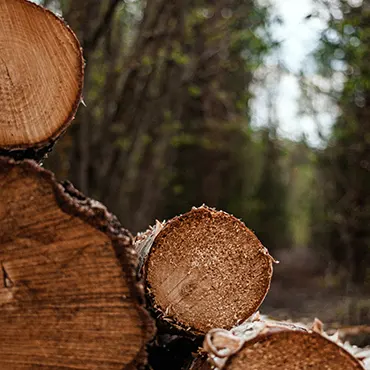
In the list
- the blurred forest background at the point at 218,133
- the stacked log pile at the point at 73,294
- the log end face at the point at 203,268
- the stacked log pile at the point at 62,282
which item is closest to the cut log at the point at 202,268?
the log end face at the point at 203,268

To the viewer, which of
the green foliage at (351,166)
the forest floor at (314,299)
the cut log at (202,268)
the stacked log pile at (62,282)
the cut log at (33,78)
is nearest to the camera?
the stacked log pile at (62,282)

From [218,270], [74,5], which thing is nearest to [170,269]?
[218,270]

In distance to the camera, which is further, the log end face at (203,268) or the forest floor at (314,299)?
the forest floor at (314,299)

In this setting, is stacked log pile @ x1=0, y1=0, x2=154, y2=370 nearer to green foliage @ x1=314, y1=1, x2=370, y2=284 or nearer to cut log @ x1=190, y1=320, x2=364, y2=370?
cut log @ x1=190, y1=320, x2=364, y2=370

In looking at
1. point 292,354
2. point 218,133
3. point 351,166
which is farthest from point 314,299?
point 292,354

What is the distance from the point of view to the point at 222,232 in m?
1.82

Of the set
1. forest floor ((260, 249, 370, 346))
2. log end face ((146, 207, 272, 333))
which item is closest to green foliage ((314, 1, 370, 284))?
forest floor ((260, 249, 370, 346))

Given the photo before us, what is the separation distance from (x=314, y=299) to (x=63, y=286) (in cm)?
861

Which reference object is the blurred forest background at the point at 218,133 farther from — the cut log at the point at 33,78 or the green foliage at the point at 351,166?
the cut log at the point at 33,78

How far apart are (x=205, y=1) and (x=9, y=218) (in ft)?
20.7

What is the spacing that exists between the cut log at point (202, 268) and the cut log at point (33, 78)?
1.60 ft

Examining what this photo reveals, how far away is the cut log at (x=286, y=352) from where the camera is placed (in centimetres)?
141

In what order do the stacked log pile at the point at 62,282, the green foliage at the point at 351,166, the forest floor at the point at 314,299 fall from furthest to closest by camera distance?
the green foliage at the point at 351,166 → the forest floor at the point at 314,299 → the stacked log pile at the point at 62,282

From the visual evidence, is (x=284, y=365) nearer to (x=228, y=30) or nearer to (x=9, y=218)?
(x=9, y=218)
